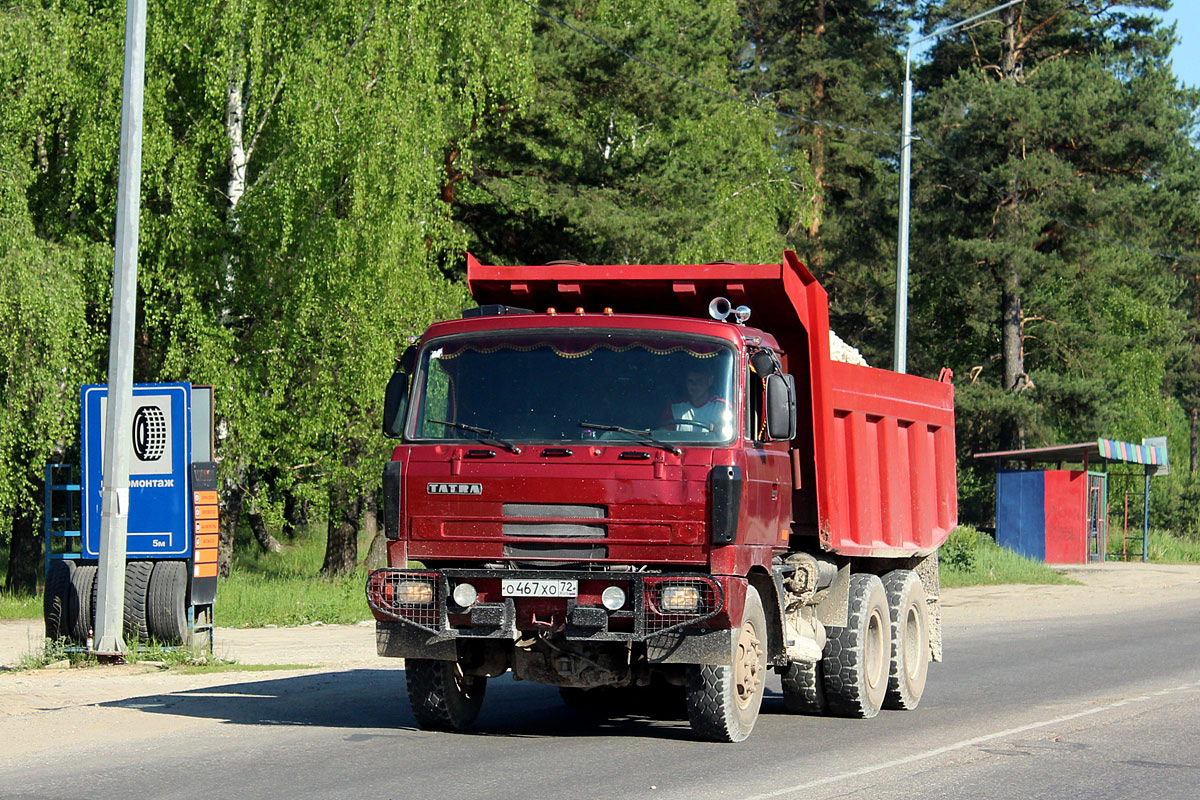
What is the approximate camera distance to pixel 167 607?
15.2 m

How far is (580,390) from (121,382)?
21.8 ft

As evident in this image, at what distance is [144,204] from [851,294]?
116ft

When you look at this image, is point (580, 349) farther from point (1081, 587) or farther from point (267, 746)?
point (1081, 587)

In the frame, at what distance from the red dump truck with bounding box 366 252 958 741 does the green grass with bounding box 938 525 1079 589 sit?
2047 cm

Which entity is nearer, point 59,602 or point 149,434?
point 59,602

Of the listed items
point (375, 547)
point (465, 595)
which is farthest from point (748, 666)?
point (375, 547)

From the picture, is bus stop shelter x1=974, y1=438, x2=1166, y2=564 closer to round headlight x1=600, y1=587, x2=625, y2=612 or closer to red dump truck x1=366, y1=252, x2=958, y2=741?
red dump truck x1=366, y1=252, x2=958, y2=741

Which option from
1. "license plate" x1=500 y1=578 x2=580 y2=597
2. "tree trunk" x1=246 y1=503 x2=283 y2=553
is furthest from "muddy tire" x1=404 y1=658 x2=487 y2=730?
"tree trunk" x1=246 y1=503 x2=283 y2=553

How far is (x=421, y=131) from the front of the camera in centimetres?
2531

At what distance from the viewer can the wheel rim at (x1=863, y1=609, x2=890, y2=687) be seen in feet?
41.1

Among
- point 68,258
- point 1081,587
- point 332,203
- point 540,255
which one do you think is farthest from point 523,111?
point 1081,587

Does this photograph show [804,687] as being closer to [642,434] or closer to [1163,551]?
[642,434]

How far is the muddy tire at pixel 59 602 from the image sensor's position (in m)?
15.5

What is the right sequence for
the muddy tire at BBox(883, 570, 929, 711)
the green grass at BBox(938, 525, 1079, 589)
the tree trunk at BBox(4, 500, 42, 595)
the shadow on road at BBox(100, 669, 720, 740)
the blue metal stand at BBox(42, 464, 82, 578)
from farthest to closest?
1. the green grass at BBox(938, 525, 1079, 589)
2. the tree trunk at BBox(4, 500, 42, 595)
3. the blue metal stand at BBox(42, 464, 82, 578)
4. the muddy tire at BBox(883, 570, 929, 711)
5. the shadow on road at BBox(100, 669, 720, 740)
